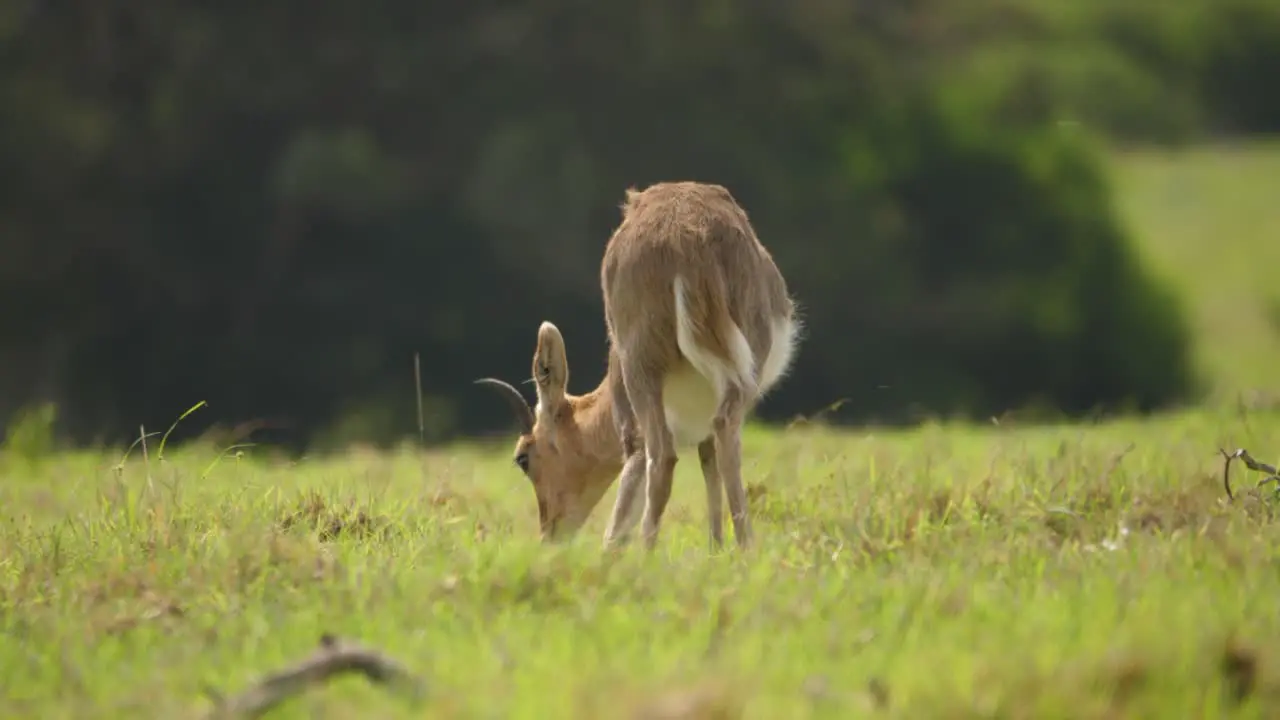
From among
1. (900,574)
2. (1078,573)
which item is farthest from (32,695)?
(1078,573)

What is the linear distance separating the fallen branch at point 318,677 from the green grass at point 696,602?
47mm

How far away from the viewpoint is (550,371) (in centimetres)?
790

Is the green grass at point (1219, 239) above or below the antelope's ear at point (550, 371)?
below

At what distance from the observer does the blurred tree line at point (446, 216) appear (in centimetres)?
2588

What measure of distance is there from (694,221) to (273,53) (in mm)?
21289

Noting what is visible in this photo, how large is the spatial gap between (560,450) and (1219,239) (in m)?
31.5

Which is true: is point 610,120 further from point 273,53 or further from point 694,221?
point 694,221

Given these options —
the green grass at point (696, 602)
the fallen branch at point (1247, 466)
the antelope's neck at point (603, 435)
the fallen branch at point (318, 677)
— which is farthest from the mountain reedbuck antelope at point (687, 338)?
the fallen branch at point (318, 677)

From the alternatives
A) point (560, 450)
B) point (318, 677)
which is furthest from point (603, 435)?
point (318, 677)

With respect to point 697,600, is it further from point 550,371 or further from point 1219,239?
point 1219,239

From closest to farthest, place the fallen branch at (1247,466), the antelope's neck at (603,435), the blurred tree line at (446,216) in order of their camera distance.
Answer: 1. the fallen branch at (1247,466)
2. the antelope's neck at (603,435)
3. the blurred tree line at (446,216)

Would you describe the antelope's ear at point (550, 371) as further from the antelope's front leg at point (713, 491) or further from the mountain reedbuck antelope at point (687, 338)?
the antelope's front leg at point (713, 491)

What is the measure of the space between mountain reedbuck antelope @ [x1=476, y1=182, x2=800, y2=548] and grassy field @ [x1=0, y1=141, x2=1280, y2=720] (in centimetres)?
33

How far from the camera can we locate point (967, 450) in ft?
33.6
